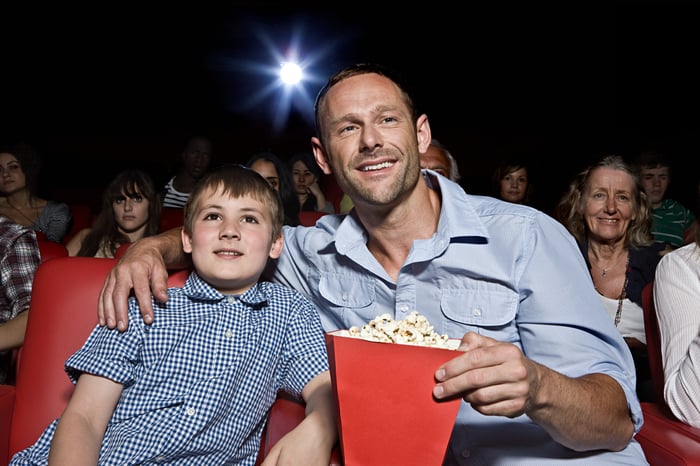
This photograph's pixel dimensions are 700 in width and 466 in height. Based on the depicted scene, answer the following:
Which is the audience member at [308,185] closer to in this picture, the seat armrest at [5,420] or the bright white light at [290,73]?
the seat armrest at [5,420]

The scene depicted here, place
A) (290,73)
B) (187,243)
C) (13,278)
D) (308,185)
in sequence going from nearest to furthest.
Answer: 1. (187,243)
2. (13,278)
3. (308,185)
4. (290,73)

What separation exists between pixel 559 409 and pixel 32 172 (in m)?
3.10

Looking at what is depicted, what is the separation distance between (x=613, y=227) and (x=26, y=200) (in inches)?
111

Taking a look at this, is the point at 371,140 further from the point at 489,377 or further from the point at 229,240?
the point at 489,377

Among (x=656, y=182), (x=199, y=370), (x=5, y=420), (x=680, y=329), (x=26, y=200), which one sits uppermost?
(x=656, y=182)

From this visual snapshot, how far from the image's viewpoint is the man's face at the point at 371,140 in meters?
1.18

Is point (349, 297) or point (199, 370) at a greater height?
point (349, 297)

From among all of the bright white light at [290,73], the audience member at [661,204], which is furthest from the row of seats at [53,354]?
the bright white light at [290,73]

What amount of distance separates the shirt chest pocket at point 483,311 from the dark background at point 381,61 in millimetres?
4528

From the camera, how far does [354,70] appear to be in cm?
127

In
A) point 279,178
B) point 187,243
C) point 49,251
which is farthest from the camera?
point 279,178

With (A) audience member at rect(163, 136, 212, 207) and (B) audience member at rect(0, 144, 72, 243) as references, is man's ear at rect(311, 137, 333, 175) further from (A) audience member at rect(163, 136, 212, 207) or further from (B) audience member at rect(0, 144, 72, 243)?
(A) audience member at rect(163, 136, 212, 207)

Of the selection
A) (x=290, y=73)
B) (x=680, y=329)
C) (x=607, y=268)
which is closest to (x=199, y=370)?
(x=680, y=329)

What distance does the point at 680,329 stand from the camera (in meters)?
1.26
